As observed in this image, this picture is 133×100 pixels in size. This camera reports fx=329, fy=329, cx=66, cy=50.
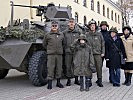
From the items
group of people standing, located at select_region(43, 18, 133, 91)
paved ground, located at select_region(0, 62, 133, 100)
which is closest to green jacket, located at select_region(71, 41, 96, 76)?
group of people standing, located at select_region(43, 18, 133, 91)

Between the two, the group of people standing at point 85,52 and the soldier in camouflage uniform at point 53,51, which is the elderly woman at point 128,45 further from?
the soldier in camouflage uniform at point 53,51

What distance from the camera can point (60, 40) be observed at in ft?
28.6

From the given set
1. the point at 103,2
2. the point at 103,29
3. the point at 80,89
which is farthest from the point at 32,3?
the point at 103,2

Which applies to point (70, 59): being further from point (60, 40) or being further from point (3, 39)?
point (3, 39)

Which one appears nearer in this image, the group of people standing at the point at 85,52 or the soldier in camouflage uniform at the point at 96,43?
the group of people standing at the point at 85,52

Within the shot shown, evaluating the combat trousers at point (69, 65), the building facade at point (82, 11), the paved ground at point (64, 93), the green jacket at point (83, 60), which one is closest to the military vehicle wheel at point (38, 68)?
the paved ground at point (64, 93)

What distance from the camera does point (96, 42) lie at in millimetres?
8844

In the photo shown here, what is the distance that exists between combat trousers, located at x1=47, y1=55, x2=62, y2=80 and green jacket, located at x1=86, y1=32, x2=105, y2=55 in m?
0.93

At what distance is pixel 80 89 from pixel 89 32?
1.60 metres

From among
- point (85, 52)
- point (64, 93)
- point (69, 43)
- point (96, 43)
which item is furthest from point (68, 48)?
point (64, 93)

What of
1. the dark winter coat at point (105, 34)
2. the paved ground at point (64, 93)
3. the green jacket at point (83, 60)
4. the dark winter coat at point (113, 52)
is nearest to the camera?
the paved ground at point (64, 93)

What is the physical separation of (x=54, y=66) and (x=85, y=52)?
903mm

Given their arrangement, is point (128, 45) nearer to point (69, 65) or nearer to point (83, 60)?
point (83, 60)

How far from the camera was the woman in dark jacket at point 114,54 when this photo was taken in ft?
29.9
